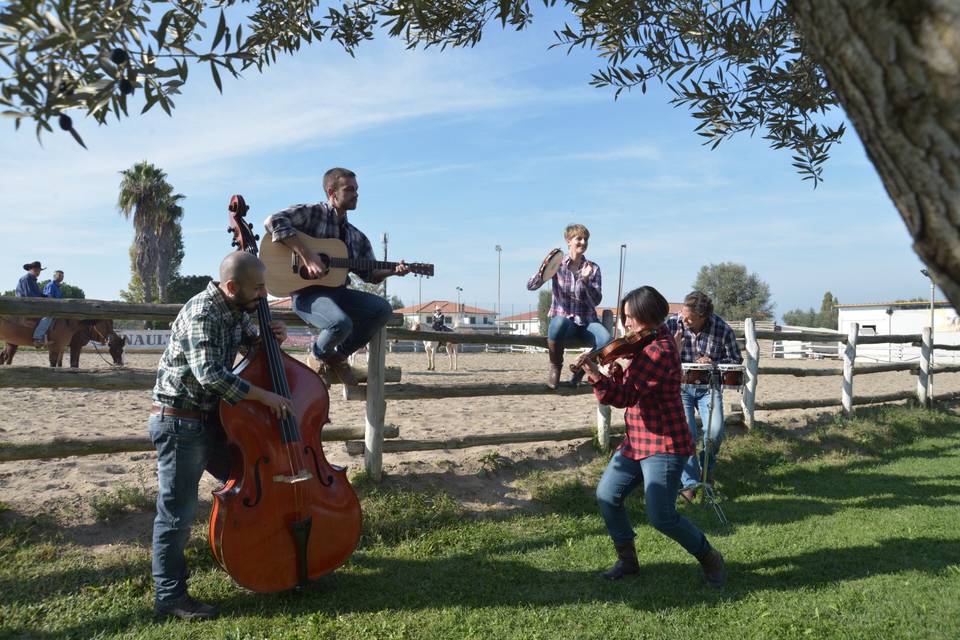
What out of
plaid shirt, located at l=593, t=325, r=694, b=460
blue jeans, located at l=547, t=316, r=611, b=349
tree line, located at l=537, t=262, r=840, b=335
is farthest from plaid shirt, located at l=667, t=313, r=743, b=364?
tree line, located at l=537, t=262, r=840, b=335

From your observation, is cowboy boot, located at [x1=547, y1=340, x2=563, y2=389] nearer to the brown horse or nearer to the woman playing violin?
the woman playing violin

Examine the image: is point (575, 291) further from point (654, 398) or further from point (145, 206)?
point (145, 206)

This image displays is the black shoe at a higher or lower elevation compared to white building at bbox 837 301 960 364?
lower

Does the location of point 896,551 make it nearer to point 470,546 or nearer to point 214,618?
point 470,546

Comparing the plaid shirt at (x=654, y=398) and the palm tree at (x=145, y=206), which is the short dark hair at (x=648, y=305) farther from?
the palm tree at (x=145, y=206)

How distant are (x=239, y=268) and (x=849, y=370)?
9366mm

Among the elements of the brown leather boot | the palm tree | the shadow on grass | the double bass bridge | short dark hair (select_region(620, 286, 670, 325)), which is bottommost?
the shadow on grass

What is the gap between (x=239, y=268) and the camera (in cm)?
373

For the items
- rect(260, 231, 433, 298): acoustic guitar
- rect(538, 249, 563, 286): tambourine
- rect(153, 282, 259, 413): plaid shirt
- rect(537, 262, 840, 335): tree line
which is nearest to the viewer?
rect(153, 282, 259, 413): plaid shirt

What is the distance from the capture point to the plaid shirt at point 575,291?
631cm

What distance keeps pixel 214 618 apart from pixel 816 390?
1437 centimetres

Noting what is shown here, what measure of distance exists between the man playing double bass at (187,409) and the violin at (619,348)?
1663mm

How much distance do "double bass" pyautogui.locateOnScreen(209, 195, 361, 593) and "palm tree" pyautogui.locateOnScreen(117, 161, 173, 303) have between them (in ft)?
104

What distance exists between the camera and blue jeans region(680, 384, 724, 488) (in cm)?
660
